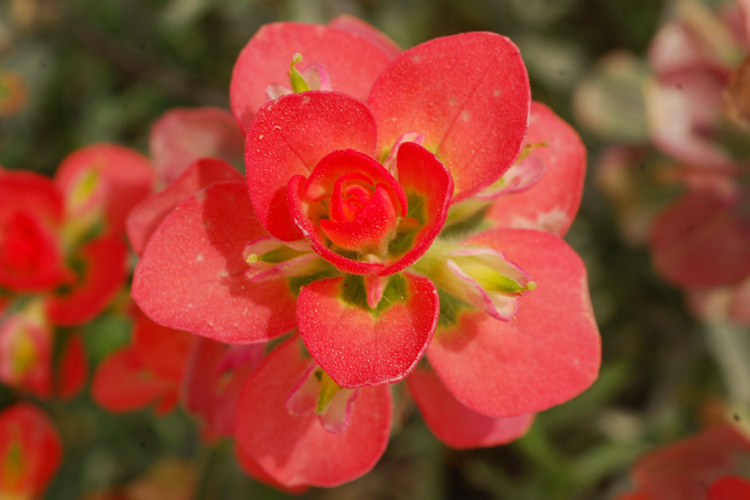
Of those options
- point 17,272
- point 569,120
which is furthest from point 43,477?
point 569,120

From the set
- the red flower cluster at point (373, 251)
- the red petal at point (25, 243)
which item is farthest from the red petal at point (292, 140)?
the red petal at point (25, 243)

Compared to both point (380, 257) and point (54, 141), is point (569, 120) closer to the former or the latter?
point (380, 257)

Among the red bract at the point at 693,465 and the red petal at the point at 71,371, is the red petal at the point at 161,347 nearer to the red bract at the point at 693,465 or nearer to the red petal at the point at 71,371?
the red petal at the point at 71,371

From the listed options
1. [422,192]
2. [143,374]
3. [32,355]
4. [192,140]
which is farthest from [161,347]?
[422,192]

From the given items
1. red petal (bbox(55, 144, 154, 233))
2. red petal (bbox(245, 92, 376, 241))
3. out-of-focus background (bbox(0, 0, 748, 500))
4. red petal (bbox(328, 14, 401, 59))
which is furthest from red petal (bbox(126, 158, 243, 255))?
out-of-focus background (bbox(0, 0, 748, 500))

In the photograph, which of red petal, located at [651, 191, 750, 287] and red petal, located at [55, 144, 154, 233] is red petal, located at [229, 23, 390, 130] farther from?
red petal, located at [651, 191, 750, 287]
